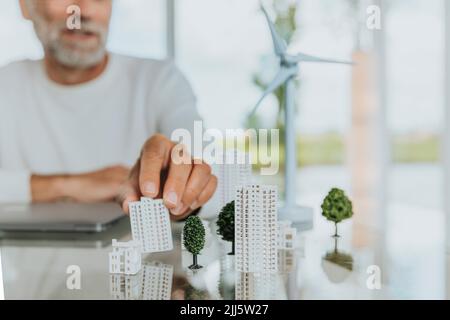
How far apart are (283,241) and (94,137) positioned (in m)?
0.58

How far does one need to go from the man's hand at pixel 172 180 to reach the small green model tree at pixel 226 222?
0.11 meters

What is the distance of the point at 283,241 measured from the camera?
1248 mm

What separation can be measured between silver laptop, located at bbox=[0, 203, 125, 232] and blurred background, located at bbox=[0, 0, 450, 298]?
14.1 inches

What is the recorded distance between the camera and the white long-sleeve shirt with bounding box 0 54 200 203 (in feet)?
4.74

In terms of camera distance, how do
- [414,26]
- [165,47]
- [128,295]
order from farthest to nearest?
[414,26] → [165,47] → [128,295]

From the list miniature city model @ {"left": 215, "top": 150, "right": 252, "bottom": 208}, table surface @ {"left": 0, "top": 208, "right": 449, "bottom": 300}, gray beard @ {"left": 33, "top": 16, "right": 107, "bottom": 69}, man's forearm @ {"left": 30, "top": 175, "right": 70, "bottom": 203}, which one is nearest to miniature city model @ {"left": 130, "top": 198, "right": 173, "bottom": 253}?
table surface @ {"left": 0, "top": 208, "right": 449, "bottom": 300}

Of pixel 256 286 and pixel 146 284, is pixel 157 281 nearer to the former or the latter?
pixel 146 284

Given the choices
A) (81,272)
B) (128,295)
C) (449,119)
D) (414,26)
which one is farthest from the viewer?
(414,26)

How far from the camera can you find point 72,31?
56.8 inches

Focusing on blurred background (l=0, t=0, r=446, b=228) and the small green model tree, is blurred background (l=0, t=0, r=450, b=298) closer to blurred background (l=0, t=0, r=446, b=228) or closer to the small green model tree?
blurred background (l=0, t=0, r=446, b=228)

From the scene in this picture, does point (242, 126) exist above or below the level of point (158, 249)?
above

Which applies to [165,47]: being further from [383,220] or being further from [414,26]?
[414,26]

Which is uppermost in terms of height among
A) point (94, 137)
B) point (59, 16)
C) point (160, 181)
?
point (59, 16)

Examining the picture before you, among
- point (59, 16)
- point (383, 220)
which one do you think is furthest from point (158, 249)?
point (383, 220)
